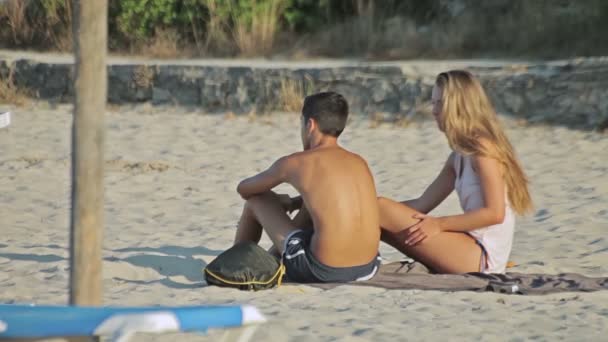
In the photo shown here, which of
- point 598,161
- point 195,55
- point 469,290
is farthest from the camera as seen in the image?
point 195,55

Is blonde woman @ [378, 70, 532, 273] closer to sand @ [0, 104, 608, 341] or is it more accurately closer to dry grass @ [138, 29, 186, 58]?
sand @ [0, 104, 608, 341]

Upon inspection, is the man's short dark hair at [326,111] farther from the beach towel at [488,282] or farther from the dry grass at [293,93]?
the dry grass at [293,93]

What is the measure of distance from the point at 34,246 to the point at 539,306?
2782mm

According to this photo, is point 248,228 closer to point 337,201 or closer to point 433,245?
point 337,201

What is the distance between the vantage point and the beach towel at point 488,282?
5.37 meters

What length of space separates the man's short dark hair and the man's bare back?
11 cm

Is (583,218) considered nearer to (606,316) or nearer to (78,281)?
(606,316)

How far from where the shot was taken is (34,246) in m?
6.43

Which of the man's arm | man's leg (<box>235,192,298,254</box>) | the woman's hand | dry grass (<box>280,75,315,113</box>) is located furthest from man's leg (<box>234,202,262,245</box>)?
dry grass (<box>280,75,315,113</box>)

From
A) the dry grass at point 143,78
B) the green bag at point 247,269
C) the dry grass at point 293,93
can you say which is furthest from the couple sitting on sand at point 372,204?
the dry grass at point 143,78

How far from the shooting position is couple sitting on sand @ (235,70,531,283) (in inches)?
207

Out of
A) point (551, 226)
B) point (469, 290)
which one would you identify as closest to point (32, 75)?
point (551, 226)

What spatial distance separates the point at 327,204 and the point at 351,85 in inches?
239

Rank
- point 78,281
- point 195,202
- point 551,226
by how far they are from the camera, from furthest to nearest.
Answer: point 195,202 → point 551,226 → point 78,281
